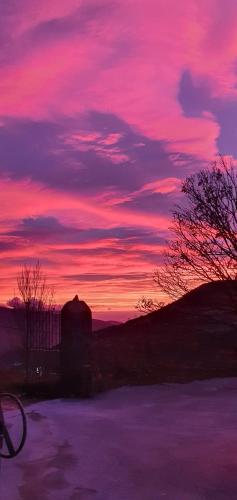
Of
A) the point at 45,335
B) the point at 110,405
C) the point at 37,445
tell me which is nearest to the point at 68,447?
the point at 37,445

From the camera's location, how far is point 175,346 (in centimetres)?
2725

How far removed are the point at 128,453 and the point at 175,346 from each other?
1696 centimetres

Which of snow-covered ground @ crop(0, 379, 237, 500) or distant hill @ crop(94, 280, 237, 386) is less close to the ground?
distant hill @ crop(94, 280, 237, 386)

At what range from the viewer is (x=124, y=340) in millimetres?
28219

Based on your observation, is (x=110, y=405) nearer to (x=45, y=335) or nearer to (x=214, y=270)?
(x=214, y=270)

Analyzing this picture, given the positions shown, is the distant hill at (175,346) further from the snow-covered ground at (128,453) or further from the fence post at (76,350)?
the snow-covered ground at (128,453)

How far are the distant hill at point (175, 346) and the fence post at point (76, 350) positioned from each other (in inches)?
111

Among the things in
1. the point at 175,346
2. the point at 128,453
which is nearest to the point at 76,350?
the point at 175,346

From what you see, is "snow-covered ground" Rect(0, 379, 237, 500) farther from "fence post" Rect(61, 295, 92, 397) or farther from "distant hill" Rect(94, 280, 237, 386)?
"distant hill" Rect(94, 280, 237, 386)

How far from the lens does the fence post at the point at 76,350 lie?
786 inches

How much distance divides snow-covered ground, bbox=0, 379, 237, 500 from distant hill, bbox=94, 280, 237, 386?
616 cm

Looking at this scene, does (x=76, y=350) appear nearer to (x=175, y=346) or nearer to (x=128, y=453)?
(x=175, y=346)

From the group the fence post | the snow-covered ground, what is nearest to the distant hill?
the fence post

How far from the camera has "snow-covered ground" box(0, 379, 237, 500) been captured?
798 cm
